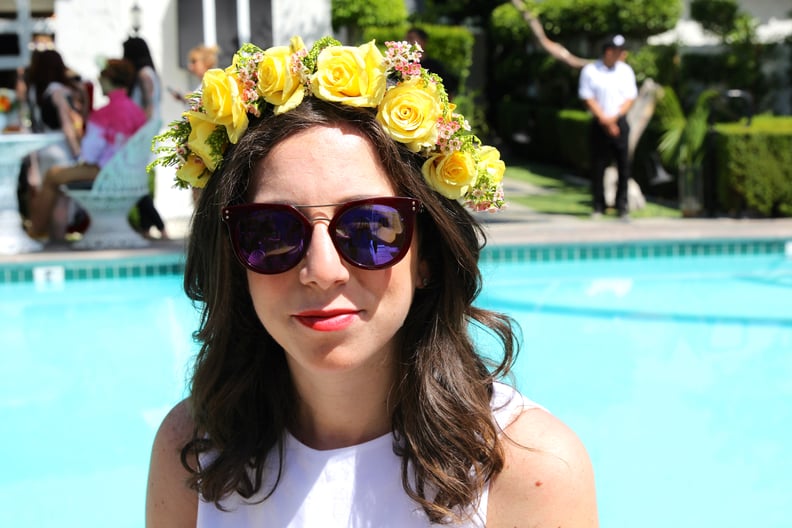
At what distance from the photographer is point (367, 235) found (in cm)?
168

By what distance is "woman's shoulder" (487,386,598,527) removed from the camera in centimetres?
172

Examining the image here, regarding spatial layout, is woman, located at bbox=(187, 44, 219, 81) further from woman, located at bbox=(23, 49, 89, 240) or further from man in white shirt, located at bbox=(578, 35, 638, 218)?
man in white shirt, located at bbox=(578, 35, 638, 218)

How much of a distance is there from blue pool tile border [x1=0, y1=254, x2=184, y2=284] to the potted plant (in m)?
5.37

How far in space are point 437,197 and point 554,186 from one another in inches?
500

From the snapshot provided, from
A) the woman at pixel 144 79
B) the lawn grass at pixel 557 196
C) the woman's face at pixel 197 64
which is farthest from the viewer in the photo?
the lawn grass at pixel 557 196

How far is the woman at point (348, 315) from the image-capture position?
1.71m

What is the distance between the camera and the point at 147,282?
29.2 ft

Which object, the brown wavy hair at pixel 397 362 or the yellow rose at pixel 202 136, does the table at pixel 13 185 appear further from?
the yellow rose at pixel 202 136

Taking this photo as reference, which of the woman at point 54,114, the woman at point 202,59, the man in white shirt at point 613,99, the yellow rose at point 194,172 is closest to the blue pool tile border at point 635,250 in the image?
the man in white shirt at point 613,99

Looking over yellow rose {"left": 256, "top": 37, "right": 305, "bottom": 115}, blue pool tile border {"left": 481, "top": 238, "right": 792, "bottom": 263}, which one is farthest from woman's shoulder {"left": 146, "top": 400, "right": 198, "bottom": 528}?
blue pool tile border {"left": 481, "top": 238, "right": 792, "bottom": 263}

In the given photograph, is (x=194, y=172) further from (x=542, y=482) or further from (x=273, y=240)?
(x=542, y=482)

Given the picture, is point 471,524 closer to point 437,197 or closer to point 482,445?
point 482,445

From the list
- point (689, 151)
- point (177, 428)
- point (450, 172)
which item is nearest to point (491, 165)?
point (450, 172)

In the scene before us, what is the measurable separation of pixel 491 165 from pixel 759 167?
9.52m
